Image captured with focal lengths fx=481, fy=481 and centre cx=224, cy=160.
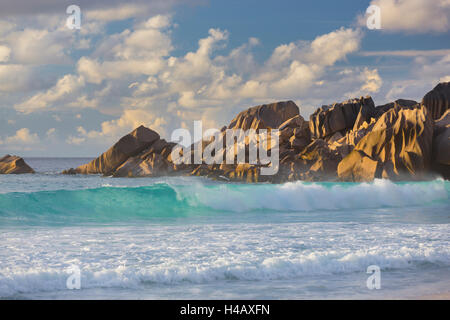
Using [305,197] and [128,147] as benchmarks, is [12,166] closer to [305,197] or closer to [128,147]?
[128,147]

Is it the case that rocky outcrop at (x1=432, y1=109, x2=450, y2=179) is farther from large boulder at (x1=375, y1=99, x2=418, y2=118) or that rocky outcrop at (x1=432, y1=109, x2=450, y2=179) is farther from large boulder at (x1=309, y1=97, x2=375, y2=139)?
large boulder at (x1=309, y1=97, x2=375, y2=139)

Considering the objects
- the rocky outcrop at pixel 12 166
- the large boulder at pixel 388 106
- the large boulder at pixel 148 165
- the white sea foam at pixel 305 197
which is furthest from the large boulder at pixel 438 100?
the rocky outcrop at pixel 12 166

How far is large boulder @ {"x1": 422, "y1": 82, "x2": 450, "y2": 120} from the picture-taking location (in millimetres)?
49719

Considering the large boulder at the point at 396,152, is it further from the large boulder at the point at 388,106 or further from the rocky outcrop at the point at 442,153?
the large boulder at the point at 388,106

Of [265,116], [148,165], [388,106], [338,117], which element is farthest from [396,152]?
[148,165]

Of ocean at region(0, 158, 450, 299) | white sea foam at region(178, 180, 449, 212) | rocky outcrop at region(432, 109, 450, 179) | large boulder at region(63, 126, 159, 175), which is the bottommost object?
ocean at region(0, 158, 450, 299)

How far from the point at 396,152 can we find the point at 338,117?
1738cm

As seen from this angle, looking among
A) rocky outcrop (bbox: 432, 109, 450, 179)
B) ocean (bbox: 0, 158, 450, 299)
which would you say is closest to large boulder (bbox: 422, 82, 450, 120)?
rocky outcrop (bbox: 432, 109, 450, 179)

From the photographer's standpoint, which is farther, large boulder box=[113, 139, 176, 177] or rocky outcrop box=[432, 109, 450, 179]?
large boulder box=[113, 139, 176, 177]

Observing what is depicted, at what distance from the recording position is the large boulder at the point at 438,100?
49719 millimetres

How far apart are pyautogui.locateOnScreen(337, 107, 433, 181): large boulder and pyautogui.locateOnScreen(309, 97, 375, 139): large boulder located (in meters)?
14.8

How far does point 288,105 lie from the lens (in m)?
73.1
